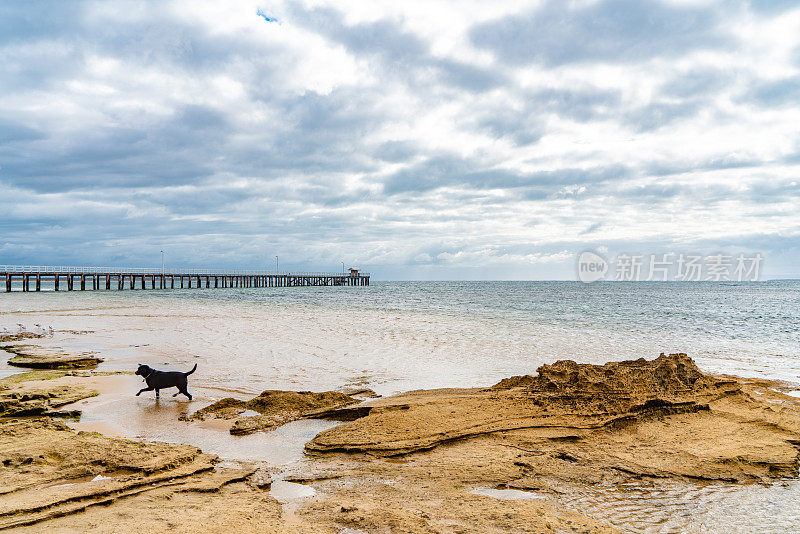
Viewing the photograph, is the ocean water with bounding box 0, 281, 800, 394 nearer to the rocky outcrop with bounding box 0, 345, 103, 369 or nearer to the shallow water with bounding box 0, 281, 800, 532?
the shallow water with bounding box 0, 281, 800, 532

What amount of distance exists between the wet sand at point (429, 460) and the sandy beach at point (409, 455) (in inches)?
1.0

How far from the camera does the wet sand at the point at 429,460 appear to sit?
13.8ft

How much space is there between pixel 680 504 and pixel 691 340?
18.2m

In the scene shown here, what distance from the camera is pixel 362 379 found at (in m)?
11.1

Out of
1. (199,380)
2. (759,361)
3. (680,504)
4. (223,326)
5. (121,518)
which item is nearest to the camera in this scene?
(121,518)

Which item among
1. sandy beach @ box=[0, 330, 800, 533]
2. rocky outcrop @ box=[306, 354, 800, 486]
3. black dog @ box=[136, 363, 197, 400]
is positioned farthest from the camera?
black dog @ box=[136, 363, 197, 400]

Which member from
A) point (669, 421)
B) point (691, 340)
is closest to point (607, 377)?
point (669, 421)

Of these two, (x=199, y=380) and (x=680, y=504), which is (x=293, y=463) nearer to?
(x=680, y=504)

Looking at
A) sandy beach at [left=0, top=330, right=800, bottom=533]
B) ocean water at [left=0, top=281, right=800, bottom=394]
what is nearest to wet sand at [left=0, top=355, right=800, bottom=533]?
sandy beach at [left=0, top=330, right=800, bottom=533]

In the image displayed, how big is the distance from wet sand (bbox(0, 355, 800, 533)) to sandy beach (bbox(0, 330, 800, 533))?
0.02 meters

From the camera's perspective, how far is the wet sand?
421 centimetres

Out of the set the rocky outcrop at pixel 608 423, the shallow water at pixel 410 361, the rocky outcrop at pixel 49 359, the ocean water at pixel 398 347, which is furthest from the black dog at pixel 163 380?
the rocky outcrop at pixel 49 359

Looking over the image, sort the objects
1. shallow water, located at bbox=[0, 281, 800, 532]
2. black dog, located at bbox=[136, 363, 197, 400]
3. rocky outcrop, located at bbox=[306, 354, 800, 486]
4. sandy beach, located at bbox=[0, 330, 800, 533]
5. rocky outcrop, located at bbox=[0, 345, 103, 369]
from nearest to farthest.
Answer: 1. sandy beach, located at bbox=[0, 330, 800, 533]
2. shallow water, located at bbox=[0, 281, 800, 532]
3. rocky outcrop, located at bbox=[306, 354, 800, 486]
4. black dog, located at bbox=[136, 363, 197, 400]
5. rocky outcrop, located at bbox=[0, 345, 103, 369]

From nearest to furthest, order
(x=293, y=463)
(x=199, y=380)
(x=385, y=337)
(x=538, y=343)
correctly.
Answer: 1. (x=293, y=463)
2. (x=199, y=380)
3. (x=538, y=343)
4. (x=385, y=337)
